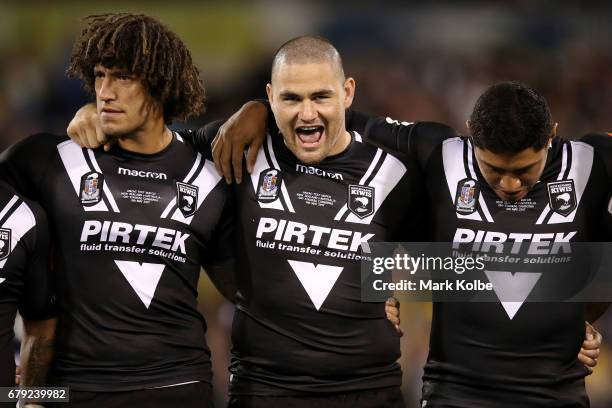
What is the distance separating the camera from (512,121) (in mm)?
4055

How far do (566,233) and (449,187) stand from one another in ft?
1.75

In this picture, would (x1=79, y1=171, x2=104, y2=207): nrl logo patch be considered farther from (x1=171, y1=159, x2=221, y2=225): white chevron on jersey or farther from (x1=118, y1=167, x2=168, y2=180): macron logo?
(x1=171, y1=159, x2=221, y2=225): white chevron on jersey

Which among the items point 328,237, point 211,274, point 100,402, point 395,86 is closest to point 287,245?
point 328,237

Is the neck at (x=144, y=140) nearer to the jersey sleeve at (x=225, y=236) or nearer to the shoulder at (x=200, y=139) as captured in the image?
the shoulder at (x=200, y=139)

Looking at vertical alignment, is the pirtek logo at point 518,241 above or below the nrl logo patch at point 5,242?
below

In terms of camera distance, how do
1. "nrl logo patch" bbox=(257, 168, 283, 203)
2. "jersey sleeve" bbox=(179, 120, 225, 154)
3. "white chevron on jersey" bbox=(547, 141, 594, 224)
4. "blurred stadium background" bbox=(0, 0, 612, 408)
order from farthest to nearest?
"blurred stadium background" bbox=(0, 0, 612, 408) → "jersey sleeve" bbox=(179, 120, 225, 154) → "nrl logo patch" bbox=(257, 168, 283, 203) → "white chevron on jersey" bbox=(547, 141, 594, 224)

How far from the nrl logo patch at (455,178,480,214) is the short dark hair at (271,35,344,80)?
719 millimetres

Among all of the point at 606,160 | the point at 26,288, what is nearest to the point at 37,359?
the point at 26,288

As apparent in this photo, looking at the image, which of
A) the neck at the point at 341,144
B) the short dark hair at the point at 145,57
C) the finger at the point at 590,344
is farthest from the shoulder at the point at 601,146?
the short dark hair at the point at 145,57

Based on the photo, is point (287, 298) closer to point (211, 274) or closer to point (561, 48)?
point (211, 274)

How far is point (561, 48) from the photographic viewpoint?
11062mm

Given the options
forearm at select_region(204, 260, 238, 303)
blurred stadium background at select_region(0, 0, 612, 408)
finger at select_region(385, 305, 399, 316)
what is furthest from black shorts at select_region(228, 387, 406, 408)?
blurred stadium background at select_region(0, 0, 612, 408)

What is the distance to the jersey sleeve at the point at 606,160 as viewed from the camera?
4262 mm

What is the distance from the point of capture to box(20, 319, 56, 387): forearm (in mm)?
4086
